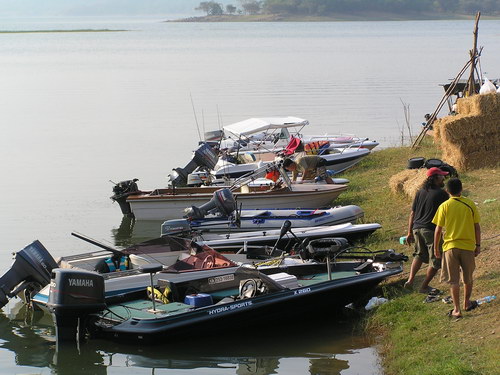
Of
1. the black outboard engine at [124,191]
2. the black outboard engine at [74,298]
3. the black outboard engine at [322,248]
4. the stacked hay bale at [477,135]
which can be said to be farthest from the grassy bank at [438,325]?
the black outboard engine at [124,191]

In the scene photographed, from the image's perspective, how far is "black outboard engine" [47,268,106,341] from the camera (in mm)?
12320

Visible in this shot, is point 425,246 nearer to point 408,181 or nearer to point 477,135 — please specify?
point 408,181

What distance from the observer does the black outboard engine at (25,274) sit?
14195 millimetres

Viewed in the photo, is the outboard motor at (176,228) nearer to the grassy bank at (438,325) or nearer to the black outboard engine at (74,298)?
the grassy bank at (438,325)

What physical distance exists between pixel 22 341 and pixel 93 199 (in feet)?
40.5

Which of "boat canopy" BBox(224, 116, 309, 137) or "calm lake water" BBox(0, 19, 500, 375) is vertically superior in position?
"boat canopy" BBox(224, 116, 309, 137)

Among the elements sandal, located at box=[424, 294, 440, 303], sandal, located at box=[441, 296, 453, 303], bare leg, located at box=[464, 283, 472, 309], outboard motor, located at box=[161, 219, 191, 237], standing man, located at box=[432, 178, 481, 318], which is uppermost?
standing man, located at box=[432, 178, 481, 318]

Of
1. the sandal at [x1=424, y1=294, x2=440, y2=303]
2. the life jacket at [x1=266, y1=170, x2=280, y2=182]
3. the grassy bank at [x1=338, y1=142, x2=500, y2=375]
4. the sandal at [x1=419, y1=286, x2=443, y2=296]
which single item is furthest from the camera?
the life jacket at [x1=266, y1=170, x2=280, y2=182]

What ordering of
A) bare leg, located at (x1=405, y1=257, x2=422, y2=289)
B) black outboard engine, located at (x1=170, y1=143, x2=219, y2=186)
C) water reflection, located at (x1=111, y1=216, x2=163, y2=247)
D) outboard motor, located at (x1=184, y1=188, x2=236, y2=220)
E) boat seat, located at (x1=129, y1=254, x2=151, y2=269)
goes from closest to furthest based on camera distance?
bare leg, located at (x1=405, y1=257, x2=422, y2=289)
boat seat, located at (x1=129, y1=254, x2=151, y2=269)
outboard motor, located at (x1=184, y1=188, x2=236, y2=220)
water reflection, located at (x1=111, y1=216, x2=163, y2=247)
black outboard engine, located at (x1=170, y1=143, x2=219, y2=186)

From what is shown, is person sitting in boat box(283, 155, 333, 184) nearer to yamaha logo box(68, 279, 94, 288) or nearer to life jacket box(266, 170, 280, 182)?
life jacket box(266, 170, 280, 182)

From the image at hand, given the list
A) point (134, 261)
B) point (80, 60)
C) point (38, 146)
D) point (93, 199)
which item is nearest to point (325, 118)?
point (38, 146)

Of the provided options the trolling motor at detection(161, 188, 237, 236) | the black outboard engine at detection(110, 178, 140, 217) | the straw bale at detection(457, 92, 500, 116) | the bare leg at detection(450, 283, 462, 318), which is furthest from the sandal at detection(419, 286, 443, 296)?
the black outboard engine at detection(110, 178, 140, 217)

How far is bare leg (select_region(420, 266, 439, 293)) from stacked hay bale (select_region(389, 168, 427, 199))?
5.67 meters

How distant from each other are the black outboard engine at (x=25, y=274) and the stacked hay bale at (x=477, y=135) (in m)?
10.1
